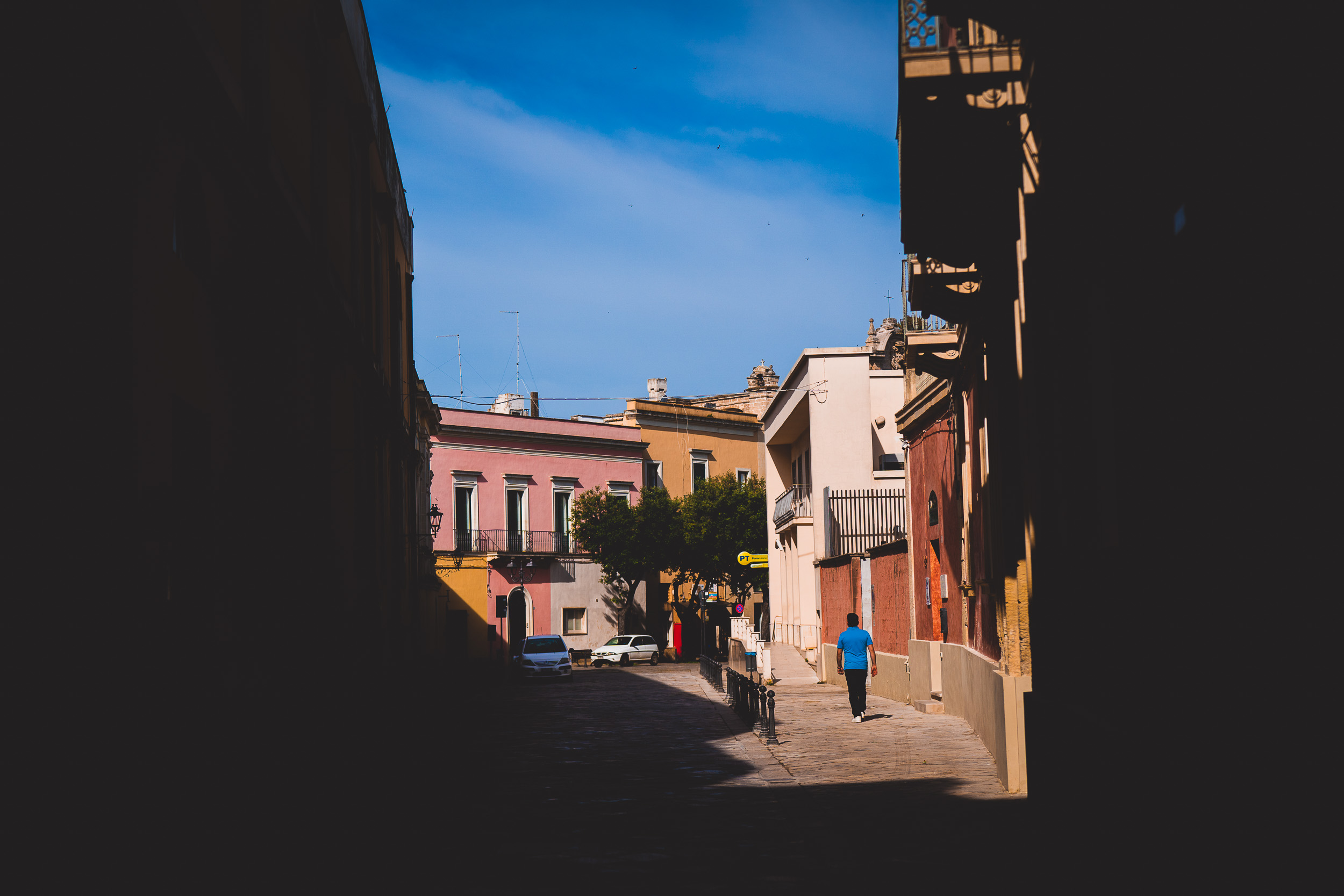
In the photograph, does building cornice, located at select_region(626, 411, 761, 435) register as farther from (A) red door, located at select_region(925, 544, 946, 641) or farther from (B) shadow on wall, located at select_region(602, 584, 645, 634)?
(A) red door, located at select_region(925, 544, 946, 641)

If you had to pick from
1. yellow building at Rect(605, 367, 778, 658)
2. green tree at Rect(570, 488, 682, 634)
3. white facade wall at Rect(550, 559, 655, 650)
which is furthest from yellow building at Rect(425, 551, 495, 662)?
yellow building at Rect(605, 367, 778, 658)

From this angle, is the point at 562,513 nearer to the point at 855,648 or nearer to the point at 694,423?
the point at 694,423

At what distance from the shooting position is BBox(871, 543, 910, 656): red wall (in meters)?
21.5

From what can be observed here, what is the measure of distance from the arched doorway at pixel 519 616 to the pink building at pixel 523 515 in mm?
36

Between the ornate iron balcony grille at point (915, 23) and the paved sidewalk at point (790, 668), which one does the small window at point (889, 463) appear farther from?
the ornate iron balcony grille at point (915, 23)

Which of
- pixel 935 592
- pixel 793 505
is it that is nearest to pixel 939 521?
pixel 935 592

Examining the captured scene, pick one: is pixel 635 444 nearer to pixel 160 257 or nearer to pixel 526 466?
pixel 526 466

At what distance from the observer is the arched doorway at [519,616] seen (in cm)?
4819

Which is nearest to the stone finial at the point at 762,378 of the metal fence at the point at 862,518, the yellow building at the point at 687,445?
the yellow building at the point at 687,445

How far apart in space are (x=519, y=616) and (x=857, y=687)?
107ft

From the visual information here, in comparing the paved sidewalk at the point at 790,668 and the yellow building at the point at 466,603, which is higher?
the yellow building at the point at 466,603

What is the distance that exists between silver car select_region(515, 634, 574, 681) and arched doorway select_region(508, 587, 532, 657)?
13.3 metres

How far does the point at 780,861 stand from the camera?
26.3 feet

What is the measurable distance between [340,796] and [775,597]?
28.3 m
